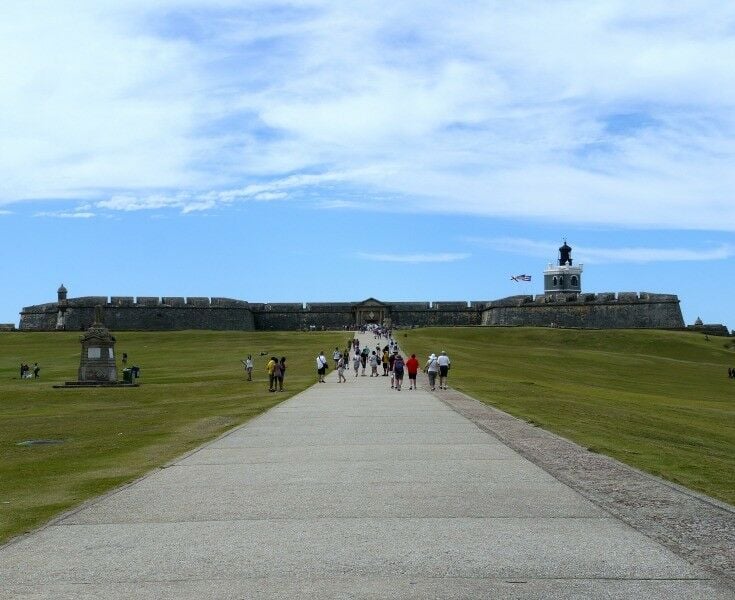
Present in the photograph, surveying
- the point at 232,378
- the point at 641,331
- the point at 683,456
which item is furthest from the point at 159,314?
the point at 683,456

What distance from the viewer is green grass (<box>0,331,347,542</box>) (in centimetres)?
1138

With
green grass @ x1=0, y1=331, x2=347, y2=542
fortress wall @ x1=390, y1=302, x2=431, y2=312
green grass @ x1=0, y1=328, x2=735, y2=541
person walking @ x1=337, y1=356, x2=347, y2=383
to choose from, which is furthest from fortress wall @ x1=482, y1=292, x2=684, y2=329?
person walking @ x1=337, y1=356, x2=347, y2=383

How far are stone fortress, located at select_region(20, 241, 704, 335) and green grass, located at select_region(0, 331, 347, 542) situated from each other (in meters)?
27.5

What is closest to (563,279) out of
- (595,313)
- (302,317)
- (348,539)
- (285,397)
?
(595,313)

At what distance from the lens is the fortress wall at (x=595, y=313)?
82.7 metres

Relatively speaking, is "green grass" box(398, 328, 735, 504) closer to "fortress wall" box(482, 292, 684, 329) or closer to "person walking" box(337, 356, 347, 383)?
"person walking" box(337, 356, 347, 383)

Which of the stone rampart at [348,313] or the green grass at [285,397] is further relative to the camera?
the stone rampart at [348,313]

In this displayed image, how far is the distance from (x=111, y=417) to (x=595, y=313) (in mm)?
67271

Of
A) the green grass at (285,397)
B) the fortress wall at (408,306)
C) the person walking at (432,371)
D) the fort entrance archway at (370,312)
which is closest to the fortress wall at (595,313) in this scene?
the fortress wall at (408,306)

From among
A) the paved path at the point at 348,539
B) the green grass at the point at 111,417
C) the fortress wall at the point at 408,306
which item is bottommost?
the green grass at the point at 111,417

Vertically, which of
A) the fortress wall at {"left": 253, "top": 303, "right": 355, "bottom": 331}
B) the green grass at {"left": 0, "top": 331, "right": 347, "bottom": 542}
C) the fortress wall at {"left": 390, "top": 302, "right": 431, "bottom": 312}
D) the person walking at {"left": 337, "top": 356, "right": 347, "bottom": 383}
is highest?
the fortress wall at {"left": 390, "top": 302, "right": 431, "bottom": 312}

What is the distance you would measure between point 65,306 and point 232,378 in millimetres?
52493

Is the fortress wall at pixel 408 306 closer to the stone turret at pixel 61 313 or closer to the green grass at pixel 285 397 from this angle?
the green grass at pixel 285 397

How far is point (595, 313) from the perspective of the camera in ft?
276
